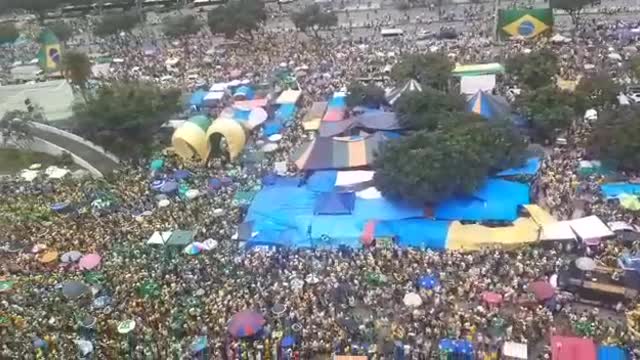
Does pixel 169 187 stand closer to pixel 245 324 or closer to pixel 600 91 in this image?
Answer: pixel 245 324

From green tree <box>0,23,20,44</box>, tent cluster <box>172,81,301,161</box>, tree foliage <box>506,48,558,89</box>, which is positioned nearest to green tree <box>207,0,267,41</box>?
tent cluster <box>172,81,301,161</box>

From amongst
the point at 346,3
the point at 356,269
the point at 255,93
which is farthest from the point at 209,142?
the point at 346,3

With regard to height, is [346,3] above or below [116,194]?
above

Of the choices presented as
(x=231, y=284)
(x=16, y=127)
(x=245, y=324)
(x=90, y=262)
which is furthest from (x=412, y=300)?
(x=16, y=127)

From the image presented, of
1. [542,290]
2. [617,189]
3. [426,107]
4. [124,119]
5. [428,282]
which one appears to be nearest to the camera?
[542,290]

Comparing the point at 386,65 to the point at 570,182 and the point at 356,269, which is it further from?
the point at 356,269

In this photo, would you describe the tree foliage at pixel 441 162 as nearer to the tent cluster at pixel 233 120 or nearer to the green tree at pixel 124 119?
the tent cluster at pixel 233 120
